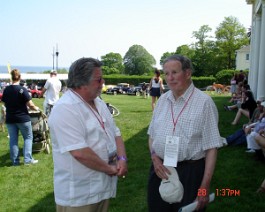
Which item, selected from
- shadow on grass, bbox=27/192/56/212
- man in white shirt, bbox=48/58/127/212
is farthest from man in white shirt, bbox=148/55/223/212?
shadow on grass, bbox=27/192/56/212

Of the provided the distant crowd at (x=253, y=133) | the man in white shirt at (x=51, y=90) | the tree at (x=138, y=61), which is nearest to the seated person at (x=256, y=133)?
the distant crowd at (x=253, y=133)

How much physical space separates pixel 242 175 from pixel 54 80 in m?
5.86

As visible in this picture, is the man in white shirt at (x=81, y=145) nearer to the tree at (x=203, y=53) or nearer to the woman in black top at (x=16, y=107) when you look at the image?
the woman in black top at (x=16, y=107)

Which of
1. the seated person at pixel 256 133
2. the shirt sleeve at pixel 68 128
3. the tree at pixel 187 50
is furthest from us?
the tree at pixel 187 50

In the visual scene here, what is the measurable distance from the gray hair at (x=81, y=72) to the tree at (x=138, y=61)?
101 meters

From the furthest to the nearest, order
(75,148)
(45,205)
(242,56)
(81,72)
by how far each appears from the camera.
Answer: (242,56) < (45,205) < (81,72) < (75,148)

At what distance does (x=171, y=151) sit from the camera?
2961 mm

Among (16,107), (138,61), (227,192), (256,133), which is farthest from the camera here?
(138,61)

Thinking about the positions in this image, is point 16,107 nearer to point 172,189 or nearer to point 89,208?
point 89,208

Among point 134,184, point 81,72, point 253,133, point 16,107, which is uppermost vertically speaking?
point 81,72

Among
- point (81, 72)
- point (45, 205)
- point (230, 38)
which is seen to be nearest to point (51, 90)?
point (45, 205)

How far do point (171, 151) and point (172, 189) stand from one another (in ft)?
1.01

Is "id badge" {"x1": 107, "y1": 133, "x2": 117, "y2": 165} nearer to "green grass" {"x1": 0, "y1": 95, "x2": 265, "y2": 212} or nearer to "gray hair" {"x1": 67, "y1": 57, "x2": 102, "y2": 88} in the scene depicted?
"gray hair" {"x1": 67, "y1": 57, "x2": 102, "y2": 88}

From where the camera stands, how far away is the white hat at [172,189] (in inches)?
116
